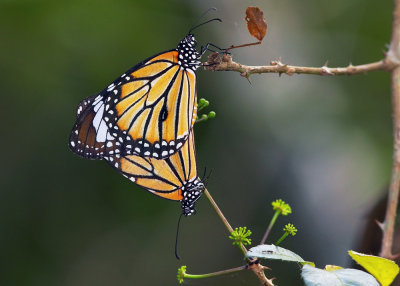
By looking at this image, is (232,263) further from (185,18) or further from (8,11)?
(8,11)

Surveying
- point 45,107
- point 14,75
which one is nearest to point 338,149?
point 45,107

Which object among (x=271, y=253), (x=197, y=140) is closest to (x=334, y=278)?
(x=271, y=253)

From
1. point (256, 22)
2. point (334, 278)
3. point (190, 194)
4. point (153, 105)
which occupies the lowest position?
point (334, 278)

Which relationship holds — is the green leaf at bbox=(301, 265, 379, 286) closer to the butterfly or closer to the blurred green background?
the butterfly

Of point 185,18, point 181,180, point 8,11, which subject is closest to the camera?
point 181,180

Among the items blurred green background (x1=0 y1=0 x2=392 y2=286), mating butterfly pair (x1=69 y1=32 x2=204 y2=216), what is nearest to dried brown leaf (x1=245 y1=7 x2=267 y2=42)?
mating butterfly pair (x1=69 y1=32 x2=204 y2=216)

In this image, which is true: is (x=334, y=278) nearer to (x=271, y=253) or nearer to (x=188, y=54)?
(x=271, y=253)
